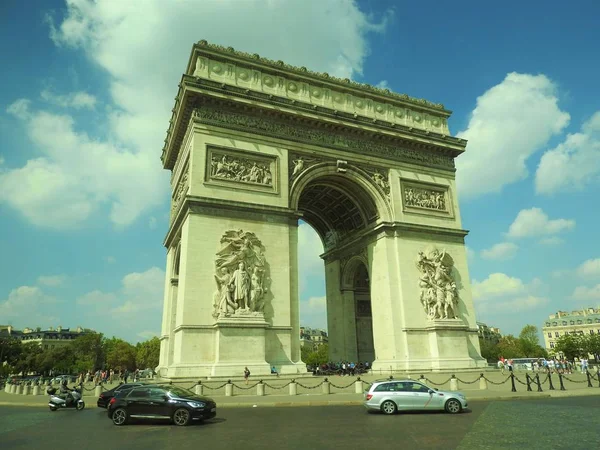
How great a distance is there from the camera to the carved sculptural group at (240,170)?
2436cm

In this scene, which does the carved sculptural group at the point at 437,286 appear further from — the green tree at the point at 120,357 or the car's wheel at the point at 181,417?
the green tree at the point at 120,357

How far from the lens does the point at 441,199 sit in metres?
30.8

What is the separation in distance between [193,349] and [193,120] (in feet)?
39.9

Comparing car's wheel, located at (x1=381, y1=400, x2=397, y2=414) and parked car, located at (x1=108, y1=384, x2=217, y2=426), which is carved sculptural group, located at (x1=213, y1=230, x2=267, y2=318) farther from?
car's wheel, located at (x1=381, y1=400, x2=397, y2=414)

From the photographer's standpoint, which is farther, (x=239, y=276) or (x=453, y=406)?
(x=239, y=276)

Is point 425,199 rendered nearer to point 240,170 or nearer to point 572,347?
point 240,170

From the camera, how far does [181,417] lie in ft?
42.2

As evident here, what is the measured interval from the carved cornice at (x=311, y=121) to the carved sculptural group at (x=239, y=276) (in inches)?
305

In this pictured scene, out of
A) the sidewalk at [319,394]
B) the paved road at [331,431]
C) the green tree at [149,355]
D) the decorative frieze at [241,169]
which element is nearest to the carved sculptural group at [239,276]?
the decorative frieze at [241,169]

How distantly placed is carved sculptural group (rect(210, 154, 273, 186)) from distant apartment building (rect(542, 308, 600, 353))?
4478 inches

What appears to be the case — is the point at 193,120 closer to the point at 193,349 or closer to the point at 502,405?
the point at 193,349

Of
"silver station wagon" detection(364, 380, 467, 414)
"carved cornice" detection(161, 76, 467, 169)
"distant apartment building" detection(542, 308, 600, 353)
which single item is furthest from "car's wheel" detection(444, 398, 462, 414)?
"distant apartment building" detection(542, 308, 600, 353)

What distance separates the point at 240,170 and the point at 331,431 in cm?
1684

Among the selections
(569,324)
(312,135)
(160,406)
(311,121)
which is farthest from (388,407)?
(569,324)
